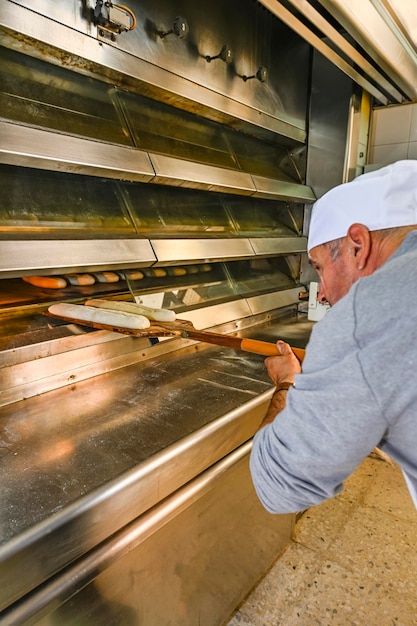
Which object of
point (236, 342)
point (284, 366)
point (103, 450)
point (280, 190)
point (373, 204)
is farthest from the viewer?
point (280, 190)

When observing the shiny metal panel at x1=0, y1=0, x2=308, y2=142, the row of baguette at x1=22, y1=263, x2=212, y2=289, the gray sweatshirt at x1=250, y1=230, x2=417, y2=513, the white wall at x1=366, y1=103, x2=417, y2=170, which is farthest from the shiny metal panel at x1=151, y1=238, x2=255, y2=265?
the white wall at x1=366, y1=103, x2=417, y2=170

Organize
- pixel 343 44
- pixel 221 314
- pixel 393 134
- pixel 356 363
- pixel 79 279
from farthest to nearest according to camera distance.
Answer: pixel 393 134 → pixel 221 314 → pixel 343 44 → pixel 79 279 → pixel 356 363

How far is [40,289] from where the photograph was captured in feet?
5.06

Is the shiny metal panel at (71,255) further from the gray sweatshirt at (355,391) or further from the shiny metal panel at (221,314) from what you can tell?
the gray sweatshirt at (355,391)

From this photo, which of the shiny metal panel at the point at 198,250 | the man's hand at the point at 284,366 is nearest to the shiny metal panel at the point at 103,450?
the man's hand at the point at 284,366

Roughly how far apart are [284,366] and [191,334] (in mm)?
342

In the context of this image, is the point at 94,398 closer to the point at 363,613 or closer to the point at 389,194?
the point at 389,194

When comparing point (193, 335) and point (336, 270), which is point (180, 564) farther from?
point (336, 270)

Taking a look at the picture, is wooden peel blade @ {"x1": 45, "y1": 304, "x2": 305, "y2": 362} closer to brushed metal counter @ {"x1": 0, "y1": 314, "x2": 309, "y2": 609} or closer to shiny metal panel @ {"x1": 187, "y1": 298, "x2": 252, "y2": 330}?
brushed metal counter @ {"x1": 0, "y1": 314, "x2": 309, "y2": 609}

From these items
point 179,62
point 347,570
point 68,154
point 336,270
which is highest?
point 179,62

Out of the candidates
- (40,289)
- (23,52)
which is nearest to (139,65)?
(23,52)

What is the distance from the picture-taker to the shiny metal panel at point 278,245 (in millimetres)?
2162

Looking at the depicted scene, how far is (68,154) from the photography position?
1239 mm

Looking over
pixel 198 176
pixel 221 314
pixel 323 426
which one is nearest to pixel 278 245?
pixel 221 314
